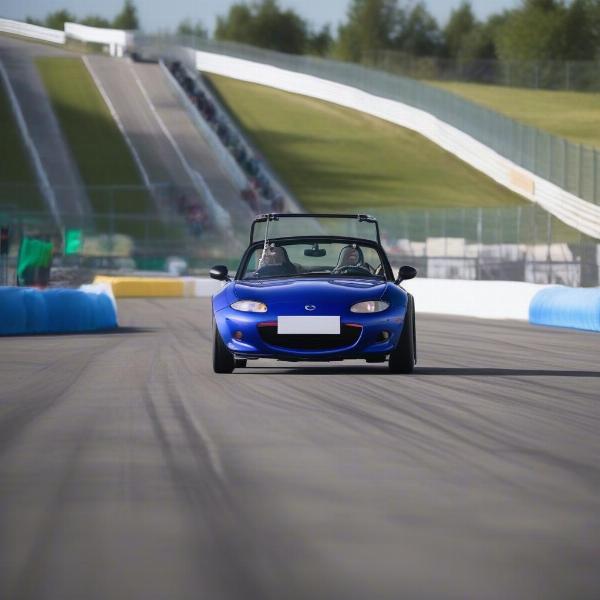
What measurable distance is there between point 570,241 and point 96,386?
25.8 meters

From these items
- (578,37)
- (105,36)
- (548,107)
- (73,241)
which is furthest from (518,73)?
(73,241)

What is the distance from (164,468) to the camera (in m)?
7.60

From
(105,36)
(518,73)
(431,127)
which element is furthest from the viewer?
(518,73)

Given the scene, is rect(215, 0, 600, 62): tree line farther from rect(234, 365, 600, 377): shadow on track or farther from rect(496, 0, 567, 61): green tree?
rect(234, 365, 600, 377): shadow on track

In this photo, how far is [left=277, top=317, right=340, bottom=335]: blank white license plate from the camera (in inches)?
509

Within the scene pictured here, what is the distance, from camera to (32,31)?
105625 mm

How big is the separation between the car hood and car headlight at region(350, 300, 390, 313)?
34 mm

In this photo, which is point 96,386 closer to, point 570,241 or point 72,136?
point 570,241

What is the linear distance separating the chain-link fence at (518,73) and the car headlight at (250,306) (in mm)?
98257

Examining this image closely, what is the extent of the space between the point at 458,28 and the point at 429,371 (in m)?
180

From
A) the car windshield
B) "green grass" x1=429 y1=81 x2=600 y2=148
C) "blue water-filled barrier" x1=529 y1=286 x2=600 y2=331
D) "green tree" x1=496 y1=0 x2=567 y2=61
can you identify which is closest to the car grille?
the car windshield

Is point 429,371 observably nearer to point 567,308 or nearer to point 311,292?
point 311,292

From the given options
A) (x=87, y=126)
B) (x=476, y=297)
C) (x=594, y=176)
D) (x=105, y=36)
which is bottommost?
(x=476, y=297)

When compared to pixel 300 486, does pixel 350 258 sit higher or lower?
higher
